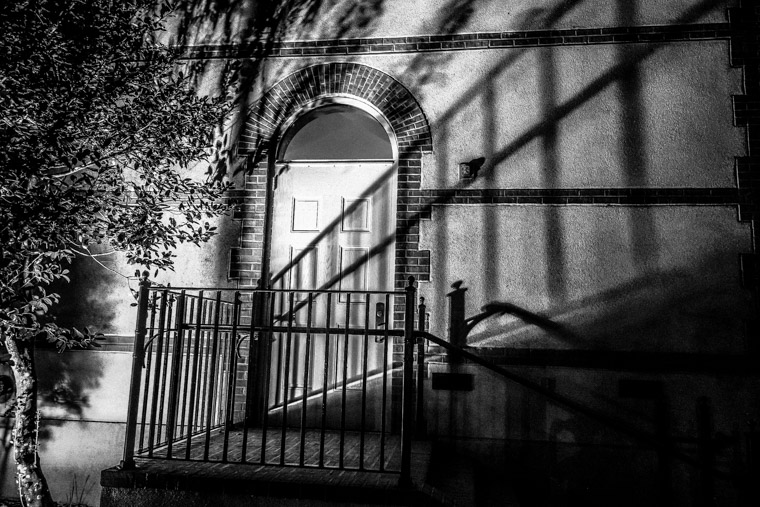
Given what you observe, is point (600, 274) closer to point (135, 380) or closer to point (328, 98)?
point (328, 98)

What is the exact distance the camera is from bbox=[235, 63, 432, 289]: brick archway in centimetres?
Result: 521

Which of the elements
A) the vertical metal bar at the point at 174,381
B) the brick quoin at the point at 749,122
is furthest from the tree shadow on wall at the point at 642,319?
the vertical metal bar at the point at 174,381

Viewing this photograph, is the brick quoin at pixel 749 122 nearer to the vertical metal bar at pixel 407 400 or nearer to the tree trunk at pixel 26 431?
the vertical metal bar at pixel 407 400

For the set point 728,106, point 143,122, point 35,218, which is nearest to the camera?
point 35,218

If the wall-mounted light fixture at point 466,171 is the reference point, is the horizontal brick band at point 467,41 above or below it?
above

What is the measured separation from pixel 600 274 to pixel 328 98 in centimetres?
304

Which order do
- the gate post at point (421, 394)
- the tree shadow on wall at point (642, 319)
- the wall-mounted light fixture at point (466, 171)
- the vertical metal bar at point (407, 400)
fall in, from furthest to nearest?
the wall-mounted light fixture at point (466, 171)
the tree shadow on wall at point (642, 319)
the gate post at point (421, 394)
the vertical metal bar at point (407, 400)

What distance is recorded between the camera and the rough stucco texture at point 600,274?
15.8 feet

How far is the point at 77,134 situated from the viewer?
4293 mm

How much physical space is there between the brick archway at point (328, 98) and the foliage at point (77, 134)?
0.49 meters

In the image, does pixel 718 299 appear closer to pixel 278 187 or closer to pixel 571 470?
pixel 571 470

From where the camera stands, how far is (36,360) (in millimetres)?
5434

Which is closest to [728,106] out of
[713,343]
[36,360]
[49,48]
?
[713,343]

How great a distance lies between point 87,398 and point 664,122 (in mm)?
5902
